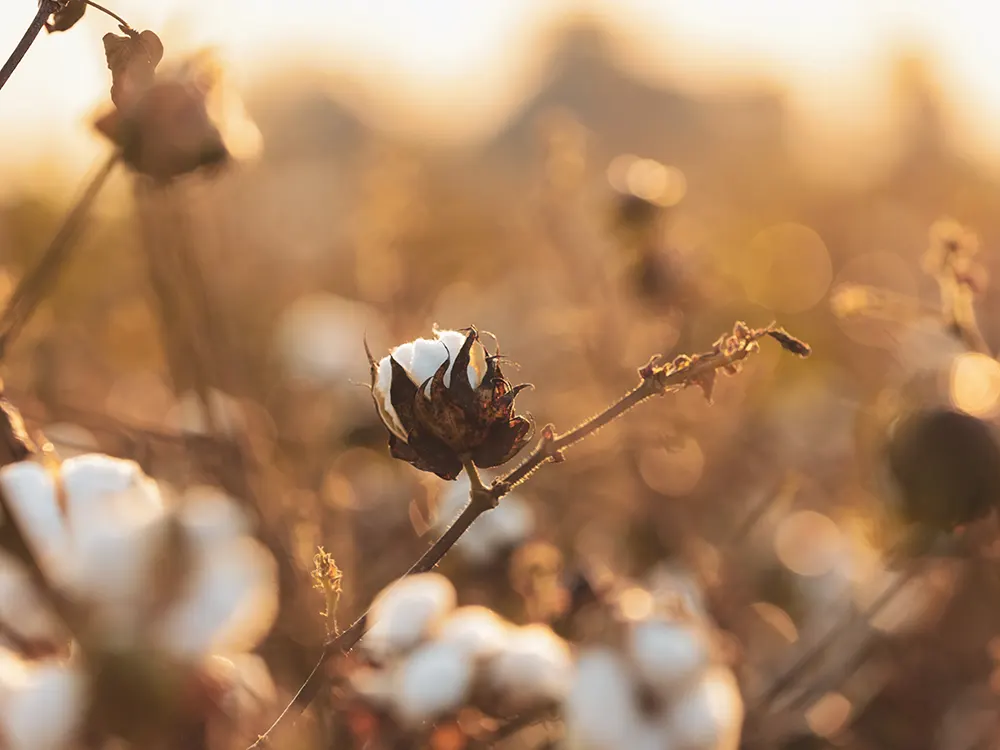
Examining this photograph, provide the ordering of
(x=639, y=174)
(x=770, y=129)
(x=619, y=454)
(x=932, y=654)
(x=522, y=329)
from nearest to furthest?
(x=932, y=654), (x=619, y=454), (x=639, y=174), (x=522, y=329), (x=770, y=129)

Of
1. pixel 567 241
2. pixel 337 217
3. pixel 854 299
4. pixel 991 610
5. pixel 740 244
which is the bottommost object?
pixel 337 217

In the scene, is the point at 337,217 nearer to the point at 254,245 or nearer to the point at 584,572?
the point at 254,245

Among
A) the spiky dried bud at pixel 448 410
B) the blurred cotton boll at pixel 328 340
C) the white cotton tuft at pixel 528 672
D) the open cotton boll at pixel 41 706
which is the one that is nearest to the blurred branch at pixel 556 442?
the spiky dried bud at pixel 448 410

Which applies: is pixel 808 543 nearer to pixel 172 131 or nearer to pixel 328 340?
pixel 328 340

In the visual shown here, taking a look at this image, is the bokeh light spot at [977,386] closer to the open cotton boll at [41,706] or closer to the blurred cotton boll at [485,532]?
the blurred cotton boll at [485,532]

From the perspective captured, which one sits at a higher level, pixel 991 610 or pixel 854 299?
pixel 854 299

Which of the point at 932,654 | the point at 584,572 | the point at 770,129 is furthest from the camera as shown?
the point at 770,129

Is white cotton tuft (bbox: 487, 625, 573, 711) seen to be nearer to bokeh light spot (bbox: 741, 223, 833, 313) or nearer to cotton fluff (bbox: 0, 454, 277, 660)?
cotton fluff (bbox: 0, 454, 277, 660)

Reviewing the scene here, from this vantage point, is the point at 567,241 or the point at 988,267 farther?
the point at 988,267

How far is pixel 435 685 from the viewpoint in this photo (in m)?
1.08

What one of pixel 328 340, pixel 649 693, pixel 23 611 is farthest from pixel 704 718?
pixel 328 340

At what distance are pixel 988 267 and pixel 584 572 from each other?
381 cm

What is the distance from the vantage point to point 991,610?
74.8 inches

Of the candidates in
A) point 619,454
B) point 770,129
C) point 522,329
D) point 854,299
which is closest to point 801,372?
point 522,329
